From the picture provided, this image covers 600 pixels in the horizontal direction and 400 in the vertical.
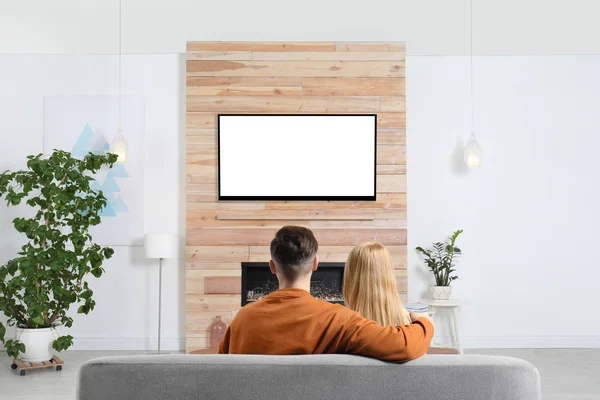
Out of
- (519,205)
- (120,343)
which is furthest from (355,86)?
(120,343)

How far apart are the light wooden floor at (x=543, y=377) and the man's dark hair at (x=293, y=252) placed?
2.92 m

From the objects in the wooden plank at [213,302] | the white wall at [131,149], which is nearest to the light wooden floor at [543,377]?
the white wall at [131,149]

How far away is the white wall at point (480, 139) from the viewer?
6.00 meters

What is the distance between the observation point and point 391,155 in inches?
226

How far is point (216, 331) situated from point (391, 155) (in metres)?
2.17

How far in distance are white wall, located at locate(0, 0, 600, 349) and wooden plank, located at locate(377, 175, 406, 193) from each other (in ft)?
1.11

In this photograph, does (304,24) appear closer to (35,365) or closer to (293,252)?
(35,365)

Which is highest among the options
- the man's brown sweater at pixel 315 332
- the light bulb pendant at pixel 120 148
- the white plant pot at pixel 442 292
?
the light bulb pendant at pixel 120 148

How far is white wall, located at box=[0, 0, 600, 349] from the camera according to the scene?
600 centimetres

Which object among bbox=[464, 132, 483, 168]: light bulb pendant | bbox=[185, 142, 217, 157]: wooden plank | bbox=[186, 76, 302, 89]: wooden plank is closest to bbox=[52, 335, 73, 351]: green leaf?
bbox=[185, 142, 217, 157]: wooden plank

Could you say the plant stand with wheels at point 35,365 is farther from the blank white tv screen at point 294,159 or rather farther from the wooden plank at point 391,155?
the wooden plank at point 391,155

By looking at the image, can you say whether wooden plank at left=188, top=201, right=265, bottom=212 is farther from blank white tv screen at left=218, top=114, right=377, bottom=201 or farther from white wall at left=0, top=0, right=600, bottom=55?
white wall at left=0, top=0, right=600, bottom=55

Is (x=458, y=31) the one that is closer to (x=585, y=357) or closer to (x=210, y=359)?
(x=585, y=357)

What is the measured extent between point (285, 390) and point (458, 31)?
4.93 metres
